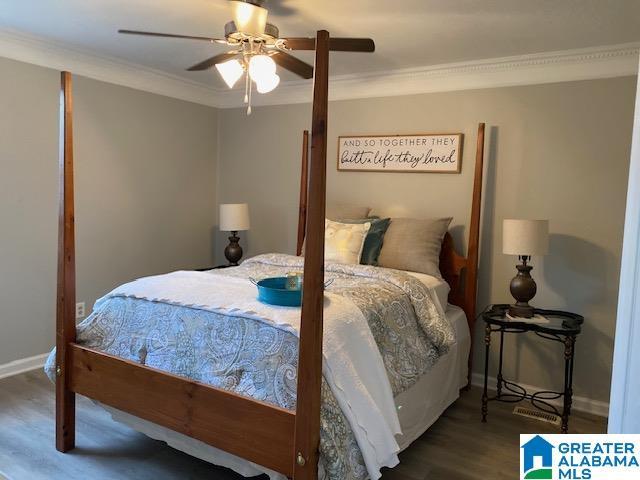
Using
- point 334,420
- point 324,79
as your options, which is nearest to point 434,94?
point 324,79

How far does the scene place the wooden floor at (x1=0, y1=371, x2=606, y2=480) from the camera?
2.32 meters

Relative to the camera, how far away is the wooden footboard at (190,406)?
1.82 meters

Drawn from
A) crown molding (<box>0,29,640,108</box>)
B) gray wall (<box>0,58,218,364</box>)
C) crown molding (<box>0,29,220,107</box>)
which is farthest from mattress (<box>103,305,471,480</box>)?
crown molding (<box>0,29,220,107</box>)

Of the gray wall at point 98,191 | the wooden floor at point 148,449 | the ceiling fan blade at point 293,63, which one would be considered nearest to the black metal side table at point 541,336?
the wooden floor at point 148,449

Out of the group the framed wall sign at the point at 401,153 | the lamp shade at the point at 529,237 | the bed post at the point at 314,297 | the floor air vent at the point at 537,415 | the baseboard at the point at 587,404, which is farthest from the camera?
the framed wall sign at the point at 401,153

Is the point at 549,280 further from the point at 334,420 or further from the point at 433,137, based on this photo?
the point at 334,420

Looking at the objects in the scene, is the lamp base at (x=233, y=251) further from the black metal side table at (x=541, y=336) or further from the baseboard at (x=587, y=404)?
the baseboard at (x=587, y=404)

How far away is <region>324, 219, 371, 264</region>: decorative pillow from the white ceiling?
116cm

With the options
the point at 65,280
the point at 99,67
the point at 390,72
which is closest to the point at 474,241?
the point at 390,72

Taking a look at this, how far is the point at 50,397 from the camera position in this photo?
3.03m

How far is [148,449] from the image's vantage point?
2521 millimetres

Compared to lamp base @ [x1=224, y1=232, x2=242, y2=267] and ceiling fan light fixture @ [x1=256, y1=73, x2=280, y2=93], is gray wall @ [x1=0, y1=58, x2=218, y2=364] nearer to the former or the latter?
lamp base @ [x1=224, y1=232, x2=242, y2=267]

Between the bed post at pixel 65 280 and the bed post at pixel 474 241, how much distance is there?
240cm

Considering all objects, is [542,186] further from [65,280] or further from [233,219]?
[65,280]
